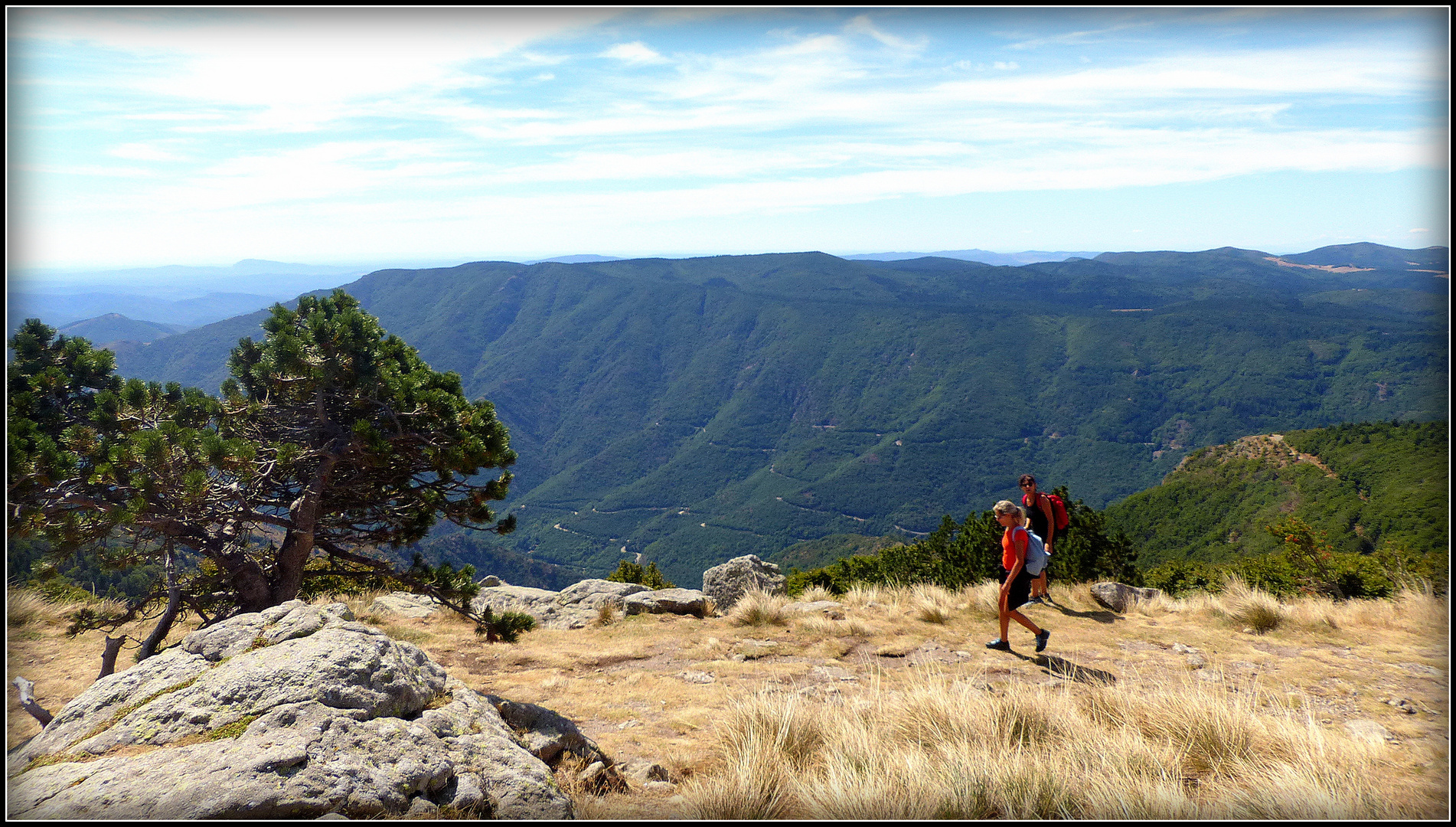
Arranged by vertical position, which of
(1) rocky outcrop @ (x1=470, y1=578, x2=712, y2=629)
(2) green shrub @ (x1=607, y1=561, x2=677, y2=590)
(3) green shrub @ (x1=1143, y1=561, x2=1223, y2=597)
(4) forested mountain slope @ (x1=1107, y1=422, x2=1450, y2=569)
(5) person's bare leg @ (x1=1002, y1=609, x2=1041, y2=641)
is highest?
(5) person's bare leg @ (x1=1002, y1=609, x2=1041, y2=641)

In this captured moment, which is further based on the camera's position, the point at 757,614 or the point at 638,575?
the point at 638,575

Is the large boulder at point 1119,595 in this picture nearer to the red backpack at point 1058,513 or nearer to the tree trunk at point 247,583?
the red backpack at point 1058,513

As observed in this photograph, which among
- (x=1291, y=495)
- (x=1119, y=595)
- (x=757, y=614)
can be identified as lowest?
(x=1291, y=495)

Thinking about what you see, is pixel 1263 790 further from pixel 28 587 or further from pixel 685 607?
pixel 28 587

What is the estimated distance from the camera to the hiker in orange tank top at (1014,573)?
7.91 metres

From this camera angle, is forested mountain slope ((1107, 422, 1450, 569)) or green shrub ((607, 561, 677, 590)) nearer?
green shrub ((607, 561, 677, 590))

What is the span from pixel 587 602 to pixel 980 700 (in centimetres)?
901

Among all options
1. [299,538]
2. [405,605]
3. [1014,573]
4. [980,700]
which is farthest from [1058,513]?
[405,605]

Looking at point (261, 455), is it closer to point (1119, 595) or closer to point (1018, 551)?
point (1018, 551)

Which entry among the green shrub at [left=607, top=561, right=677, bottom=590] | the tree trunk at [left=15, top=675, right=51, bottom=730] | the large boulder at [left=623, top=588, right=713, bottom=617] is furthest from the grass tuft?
the tree trunk at [left=15, top=675, right=51, bottom=730]

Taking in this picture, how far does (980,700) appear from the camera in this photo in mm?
5160

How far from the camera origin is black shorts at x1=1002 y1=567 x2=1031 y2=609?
812 cm

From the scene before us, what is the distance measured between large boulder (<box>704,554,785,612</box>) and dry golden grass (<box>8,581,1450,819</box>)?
2.49 metres

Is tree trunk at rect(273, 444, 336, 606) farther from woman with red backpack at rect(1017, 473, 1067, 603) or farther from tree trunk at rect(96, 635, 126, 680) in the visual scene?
woman with red backpack at rect(1017, 473, 1067, 603)
